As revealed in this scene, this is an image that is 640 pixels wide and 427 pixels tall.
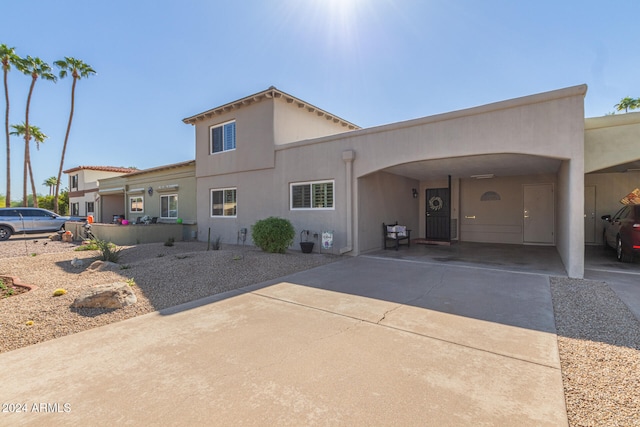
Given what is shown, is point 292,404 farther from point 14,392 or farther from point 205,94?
point 205,94

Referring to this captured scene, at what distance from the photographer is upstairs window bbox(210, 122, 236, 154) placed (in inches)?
510

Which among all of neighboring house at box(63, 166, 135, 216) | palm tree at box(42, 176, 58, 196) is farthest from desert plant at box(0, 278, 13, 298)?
palm tree at box(42, 176, 58, 196)

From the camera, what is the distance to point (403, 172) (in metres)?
10.7

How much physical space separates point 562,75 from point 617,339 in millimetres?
8311

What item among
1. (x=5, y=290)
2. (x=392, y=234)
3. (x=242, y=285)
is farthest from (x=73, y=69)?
(x=392, y=234)

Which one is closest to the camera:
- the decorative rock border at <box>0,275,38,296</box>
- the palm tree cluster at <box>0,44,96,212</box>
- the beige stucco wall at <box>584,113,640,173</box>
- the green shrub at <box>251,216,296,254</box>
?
the decorative rock border at <box>0,275,38,296</box>

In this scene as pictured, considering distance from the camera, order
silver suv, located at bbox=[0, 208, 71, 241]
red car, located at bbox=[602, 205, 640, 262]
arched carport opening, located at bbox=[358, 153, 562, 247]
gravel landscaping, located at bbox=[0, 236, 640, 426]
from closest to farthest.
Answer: gravel landscaping, located at bbox=[0, 236, 640, 426]
red car, located at bbox=[602, 205, 640, 262]
arched carport opening, located at bbox=[358, 153, 562, 247]
silver suv, located at bbox=[0, 208, 71, 241]

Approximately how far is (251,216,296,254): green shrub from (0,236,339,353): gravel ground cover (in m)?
0.40

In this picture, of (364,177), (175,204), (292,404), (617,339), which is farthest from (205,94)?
(617,339)

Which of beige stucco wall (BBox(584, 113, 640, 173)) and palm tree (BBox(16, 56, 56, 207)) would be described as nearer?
beige stucco wall (BBox(584, 113, 640, 173))

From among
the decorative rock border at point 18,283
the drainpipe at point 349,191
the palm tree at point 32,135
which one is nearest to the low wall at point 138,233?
the decorative rock border at point 18,283

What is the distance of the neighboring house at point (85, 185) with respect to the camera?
24875 millimetres

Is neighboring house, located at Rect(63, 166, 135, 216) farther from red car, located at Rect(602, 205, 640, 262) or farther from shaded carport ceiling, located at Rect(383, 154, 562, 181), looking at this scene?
red car, located at Rect(602, 205, 640, 262)

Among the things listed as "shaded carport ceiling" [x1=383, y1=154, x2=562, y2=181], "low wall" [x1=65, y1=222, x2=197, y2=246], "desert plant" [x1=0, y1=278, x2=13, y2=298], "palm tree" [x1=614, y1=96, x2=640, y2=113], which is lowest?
"desert plant" [x1=0, y1=278, x2=13, y2=298]
